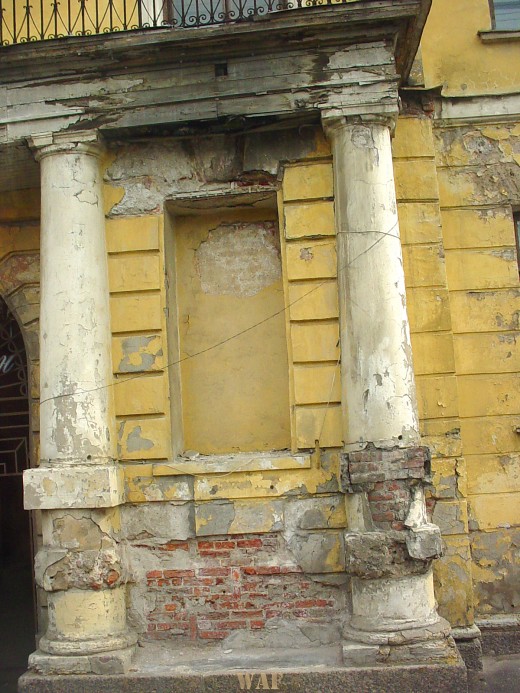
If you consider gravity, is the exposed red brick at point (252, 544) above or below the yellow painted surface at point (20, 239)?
below

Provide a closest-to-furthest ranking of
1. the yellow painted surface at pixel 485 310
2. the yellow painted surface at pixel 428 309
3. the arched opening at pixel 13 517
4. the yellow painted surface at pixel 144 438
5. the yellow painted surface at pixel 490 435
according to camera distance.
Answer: the yellow painted surface at pixel 144 438 → the yellow painted surface at pixel 428 309 → the yellow painted surface at pixel 490 435 → the yellow painted surface at pixel 485 310 → the arched opening at pixel 13 517

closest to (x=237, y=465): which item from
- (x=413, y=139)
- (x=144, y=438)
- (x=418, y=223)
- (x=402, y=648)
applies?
(x=144, y=438)

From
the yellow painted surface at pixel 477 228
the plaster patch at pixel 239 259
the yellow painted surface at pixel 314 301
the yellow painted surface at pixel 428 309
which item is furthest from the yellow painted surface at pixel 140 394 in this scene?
the yellow painted surface at pixel 477 228

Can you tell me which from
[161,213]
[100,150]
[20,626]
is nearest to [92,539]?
[161,213]

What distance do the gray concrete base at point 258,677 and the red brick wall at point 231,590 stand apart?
0.24 m

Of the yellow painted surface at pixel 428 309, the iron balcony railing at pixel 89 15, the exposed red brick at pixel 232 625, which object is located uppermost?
the iron balcony railing at pixel 89 15

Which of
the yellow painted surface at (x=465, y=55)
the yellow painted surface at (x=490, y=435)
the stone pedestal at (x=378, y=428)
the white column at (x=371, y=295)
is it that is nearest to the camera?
the stone pedestal at (x=378, y=428)

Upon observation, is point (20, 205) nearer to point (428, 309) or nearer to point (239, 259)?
point (239, 259)

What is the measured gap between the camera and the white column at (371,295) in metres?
5.80

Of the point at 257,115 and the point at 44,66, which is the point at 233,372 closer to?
the point at 257,115

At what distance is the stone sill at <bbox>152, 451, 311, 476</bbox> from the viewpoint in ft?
19.8

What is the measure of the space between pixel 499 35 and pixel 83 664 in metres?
6.17

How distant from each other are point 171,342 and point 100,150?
161 cm

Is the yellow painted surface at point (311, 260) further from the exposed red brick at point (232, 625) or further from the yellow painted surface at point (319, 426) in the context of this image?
the exposed red brick at point (232, 625)
